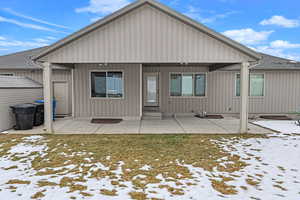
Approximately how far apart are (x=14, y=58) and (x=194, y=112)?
36.7ft

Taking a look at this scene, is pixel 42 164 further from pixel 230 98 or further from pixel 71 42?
pixel 230 98

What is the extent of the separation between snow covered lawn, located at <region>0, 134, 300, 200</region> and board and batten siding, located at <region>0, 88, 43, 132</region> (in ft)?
4.47

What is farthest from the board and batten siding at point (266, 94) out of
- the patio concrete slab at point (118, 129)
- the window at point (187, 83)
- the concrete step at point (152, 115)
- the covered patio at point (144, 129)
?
the patio concrete slab at point (118, 129)

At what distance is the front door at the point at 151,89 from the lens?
10729 millimetres

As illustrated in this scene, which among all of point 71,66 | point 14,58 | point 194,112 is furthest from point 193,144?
point 14,58

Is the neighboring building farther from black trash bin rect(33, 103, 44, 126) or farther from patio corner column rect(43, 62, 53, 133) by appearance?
patio corner column rect(43, 62, 53, 133)

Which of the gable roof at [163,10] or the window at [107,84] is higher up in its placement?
the gable roof at [163,10]

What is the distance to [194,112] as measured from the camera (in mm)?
10734

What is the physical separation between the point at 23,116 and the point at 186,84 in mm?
7686

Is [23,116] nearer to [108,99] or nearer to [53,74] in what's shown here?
[108,99]

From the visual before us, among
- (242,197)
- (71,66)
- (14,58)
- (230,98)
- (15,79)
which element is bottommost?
(242,197)

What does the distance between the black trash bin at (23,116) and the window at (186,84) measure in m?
6.73

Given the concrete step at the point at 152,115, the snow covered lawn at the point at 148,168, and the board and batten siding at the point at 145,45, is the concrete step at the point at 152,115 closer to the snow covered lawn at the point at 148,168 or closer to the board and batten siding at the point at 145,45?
the snow covered lawn at the point at 148,168

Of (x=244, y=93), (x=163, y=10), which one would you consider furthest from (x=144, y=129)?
(x=163, y=10)
